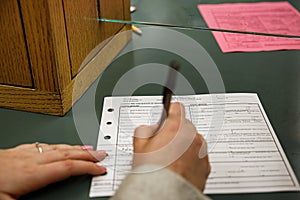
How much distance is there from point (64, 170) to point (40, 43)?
0.80ft

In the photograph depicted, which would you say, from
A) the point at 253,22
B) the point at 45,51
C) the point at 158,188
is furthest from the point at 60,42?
the point at 253,22

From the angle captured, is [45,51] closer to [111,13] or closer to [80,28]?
[80,28]

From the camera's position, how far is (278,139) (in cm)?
76

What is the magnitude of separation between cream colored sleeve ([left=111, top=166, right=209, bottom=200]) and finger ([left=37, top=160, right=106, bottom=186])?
0.50ft

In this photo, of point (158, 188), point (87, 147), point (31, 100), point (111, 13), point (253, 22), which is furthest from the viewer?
point (253, 22)

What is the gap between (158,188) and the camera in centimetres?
52

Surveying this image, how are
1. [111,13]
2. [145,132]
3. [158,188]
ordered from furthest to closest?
[111,13] → [145,132] → [158,188]

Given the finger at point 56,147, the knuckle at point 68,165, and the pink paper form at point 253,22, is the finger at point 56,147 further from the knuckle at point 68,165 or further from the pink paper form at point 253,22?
the pink paper form at point 253,22

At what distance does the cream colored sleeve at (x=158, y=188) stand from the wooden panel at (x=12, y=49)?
0.38 metres

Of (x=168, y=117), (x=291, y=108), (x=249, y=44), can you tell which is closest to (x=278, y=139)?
(x=291, y=108)

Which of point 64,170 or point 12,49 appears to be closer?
point 64,170

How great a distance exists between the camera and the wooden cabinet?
2.49 ft

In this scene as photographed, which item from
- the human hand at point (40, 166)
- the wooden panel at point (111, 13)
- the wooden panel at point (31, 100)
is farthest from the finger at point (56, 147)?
the wooden panel at point (111, 13)

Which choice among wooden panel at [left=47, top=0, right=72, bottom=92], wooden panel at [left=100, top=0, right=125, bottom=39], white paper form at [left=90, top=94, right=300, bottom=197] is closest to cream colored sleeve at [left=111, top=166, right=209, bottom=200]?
white paper form at [left=90, top=94, right=300, bottom=197]
